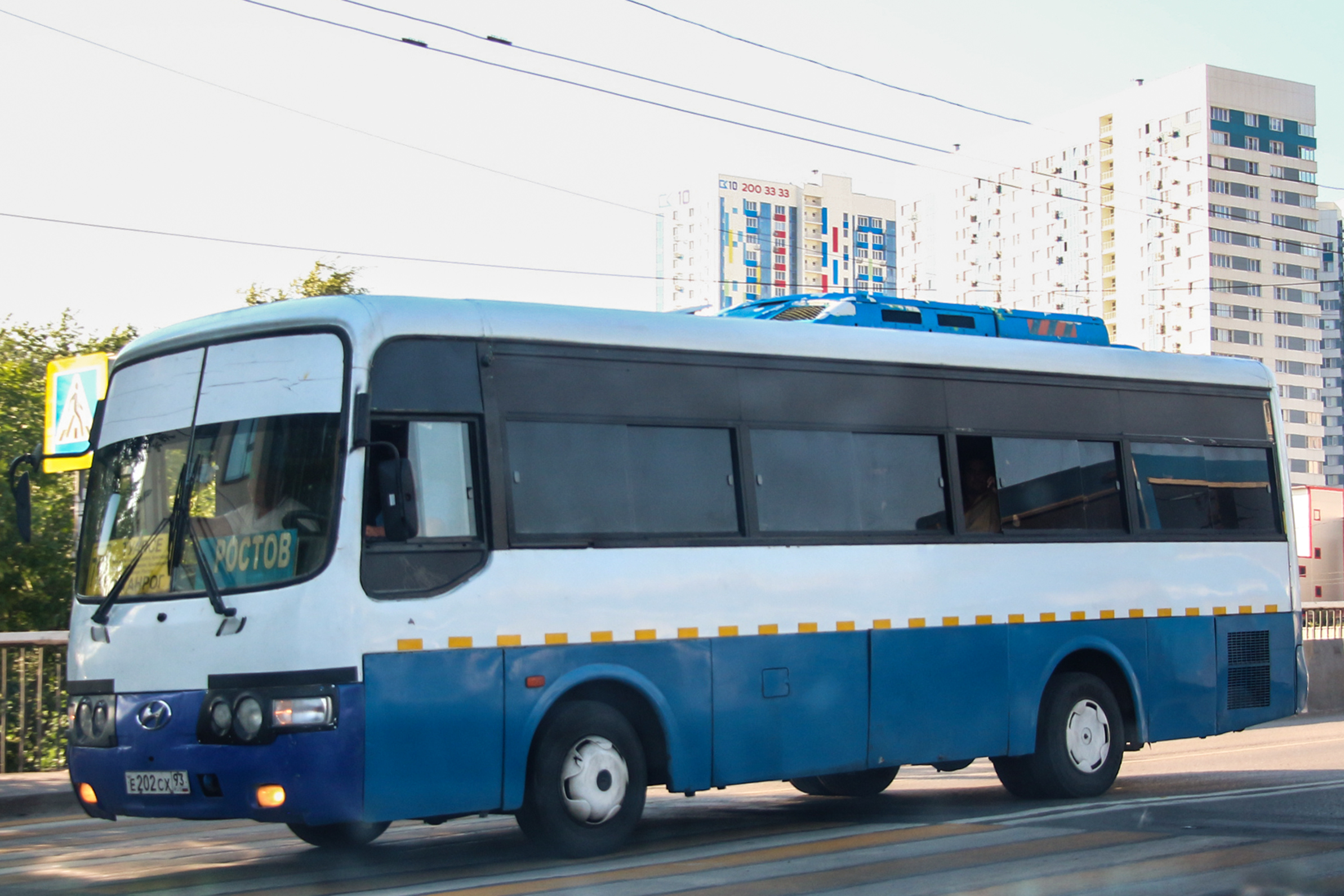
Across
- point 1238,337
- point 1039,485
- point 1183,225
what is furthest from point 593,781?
point 1238,337

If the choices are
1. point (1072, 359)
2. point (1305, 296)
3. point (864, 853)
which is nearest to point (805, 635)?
point (864, 853)

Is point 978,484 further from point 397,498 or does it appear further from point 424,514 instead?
point 397,498

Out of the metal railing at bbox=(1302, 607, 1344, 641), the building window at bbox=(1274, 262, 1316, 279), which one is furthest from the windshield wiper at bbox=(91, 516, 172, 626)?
the building window at bbox=(1274, 262, 1316, 279)

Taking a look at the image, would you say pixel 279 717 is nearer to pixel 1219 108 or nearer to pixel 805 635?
pixel 805 635

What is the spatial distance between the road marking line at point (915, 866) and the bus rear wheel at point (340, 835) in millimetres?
2305

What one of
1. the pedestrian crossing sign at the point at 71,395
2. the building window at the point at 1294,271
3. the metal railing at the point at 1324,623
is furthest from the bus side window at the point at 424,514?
the building window at the point at 1294,271

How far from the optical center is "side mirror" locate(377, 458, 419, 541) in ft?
25.2

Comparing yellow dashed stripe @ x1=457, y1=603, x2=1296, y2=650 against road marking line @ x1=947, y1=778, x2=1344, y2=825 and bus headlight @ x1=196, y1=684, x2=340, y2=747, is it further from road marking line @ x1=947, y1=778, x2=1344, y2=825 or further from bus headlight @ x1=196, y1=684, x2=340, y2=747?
road marking line @ x1=947, y1=778, x2=1344, y2=825

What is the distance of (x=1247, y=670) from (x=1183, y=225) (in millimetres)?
127818

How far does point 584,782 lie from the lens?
842cm

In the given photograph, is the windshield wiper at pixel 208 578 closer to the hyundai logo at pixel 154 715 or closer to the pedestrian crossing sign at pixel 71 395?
the hyundai logo at pixel 154 715

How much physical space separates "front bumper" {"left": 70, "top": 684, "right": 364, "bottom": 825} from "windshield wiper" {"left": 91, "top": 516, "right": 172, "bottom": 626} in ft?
2.18

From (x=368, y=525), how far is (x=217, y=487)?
0.89 meters

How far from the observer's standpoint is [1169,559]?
11.9m
